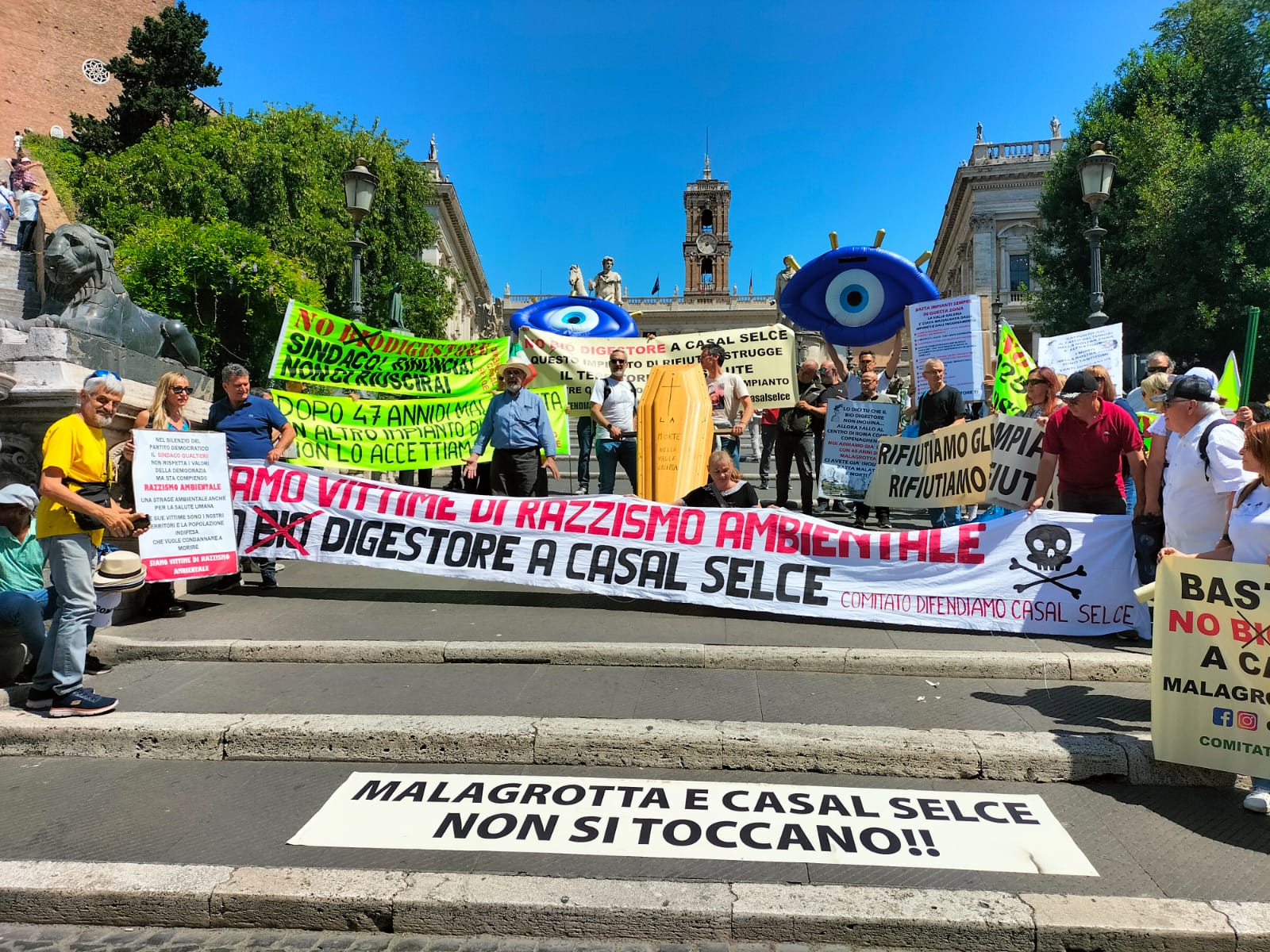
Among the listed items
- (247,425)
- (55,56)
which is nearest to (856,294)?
(247,425)

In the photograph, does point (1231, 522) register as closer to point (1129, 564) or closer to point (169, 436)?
point (1129, 564)

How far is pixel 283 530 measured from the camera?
6305 mm

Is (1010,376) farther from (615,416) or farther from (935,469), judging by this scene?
(615,416)

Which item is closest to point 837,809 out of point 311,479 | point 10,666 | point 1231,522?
point 1231,522

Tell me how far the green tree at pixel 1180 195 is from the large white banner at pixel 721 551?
19.9m

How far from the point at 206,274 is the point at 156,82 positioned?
13407 mm

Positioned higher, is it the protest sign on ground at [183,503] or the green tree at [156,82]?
the green tree at [156,82]

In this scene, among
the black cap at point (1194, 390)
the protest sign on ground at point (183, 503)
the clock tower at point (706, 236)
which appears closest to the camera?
the black cap at point (1194, 390)

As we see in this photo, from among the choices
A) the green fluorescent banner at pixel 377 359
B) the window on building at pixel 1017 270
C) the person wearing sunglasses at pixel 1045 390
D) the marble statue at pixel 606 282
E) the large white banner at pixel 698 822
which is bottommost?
the large white banner at pixel 698 822

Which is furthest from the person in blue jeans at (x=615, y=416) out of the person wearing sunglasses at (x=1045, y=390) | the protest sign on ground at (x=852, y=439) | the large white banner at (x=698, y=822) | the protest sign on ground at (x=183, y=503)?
the large white banner at (x=698, y=822)

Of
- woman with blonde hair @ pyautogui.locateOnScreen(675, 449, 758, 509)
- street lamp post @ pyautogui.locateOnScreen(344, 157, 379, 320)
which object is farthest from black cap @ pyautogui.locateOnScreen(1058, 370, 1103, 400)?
street lamp post @ pyautogui.locateOnScreen(344, 157, 379, 320)

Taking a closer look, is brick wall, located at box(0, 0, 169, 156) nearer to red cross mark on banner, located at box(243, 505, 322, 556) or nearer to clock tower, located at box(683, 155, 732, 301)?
red cross mark on banner, located at box(243, 505, 322, 556)

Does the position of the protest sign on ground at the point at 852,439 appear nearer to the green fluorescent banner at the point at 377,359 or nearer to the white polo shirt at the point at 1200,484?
the green fluorescent banner at the point at 377,359

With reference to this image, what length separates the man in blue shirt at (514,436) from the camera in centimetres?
697
